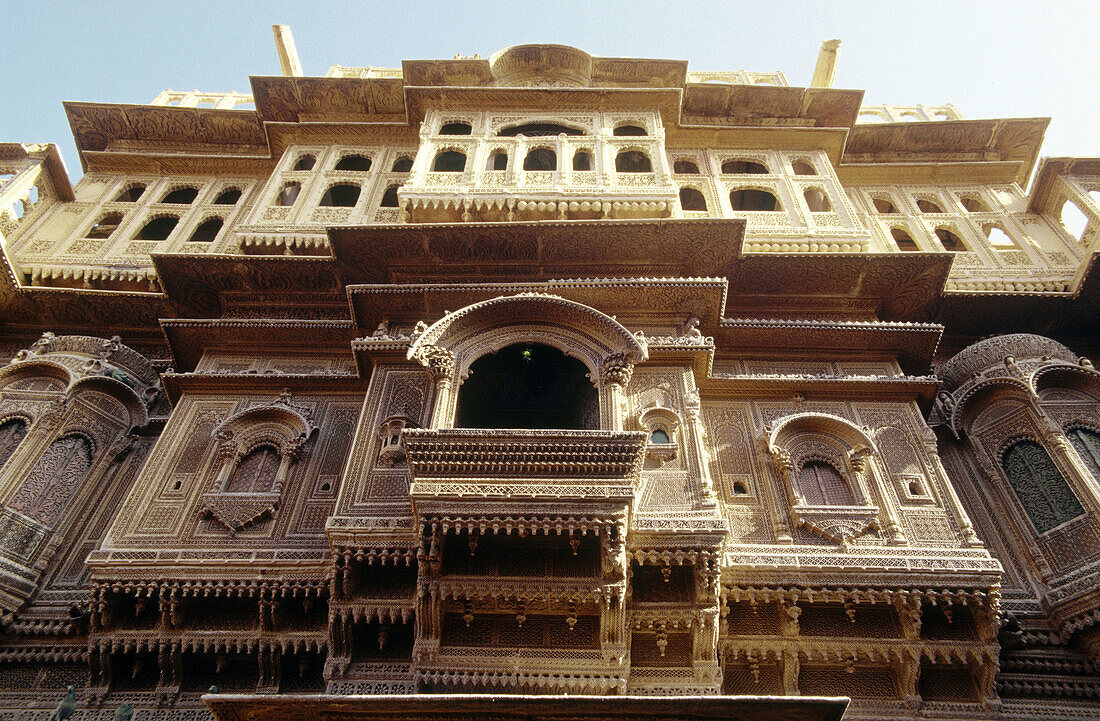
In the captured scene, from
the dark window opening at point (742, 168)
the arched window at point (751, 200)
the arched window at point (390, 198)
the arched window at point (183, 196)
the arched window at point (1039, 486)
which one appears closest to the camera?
the arched window at point (1039, 486)

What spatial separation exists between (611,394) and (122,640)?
19.5ft

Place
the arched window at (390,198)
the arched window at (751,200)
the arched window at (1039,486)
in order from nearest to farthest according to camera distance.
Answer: the arched window at (1039,486) → the arched window at (390,198) → the arched window at (751,200)

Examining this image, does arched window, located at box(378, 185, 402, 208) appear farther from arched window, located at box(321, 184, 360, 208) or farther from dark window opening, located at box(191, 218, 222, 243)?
dark window opening, located at box(191, 218, 222, 243)

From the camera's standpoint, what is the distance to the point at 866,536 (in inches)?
327

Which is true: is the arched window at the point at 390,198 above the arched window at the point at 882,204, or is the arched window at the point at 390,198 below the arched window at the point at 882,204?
below

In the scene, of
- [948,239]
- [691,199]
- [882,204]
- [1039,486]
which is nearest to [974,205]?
[948,239]

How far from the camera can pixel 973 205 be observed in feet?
50.5

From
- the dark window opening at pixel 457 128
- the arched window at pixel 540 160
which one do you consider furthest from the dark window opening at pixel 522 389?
the dark window opening at pixel 457 128

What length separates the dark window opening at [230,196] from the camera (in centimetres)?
1577

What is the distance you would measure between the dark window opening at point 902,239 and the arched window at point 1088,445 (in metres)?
5.62

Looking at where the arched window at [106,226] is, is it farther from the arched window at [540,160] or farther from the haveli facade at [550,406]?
the arched window at [540,160]

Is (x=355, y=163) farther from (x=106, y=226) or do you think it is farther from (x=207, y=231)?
(x=106, y=226)

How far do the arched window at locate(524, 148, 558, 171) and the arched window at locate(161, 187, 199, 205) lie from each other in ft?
23.8

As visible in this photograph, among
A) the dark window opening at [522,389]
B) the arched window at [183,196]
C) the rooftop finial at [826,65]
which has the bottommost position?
the dark window opening at [522,389]
